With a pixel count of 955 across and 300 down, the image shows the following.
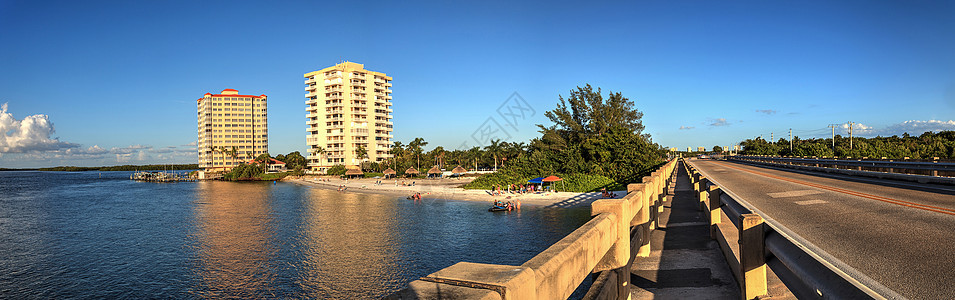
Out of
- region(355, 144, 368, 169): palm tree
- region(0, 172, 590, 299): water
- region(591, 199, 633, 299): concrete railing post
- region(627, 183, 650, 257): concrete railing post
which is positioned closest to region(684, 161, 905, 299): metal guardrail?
region(591, 199, 633, 299): concrete railing post

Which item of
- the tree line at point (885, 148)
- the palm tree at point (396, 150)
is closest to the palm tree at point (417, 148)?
the palm tree at point (396, 150)

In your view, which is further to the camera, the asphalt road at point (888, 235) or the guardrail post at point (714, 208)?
the guardrail post at point (714, 208)

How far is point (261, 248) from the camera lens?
3588 cm

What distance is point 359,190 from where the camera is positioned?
89.8 metres

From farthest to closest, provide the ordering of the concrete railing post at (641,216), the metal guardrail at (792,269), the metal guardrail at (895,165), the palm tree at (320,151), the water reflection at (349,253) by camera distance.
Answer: the palm tree at (320,151) → the water reflection at (349,253) → the metal guardrail at (895,165) → the concrete railing post at (641,216) → the metal guardrail at (792,269)

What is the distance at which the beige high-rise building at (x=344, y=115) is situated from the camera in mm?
136375

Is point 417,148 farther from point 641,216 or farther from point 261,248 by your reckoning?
point 641,216

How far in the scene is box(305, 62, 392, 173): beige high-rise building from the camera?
5369 inches

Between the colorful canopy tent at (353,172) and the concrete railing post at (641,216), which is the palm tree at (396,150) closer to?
the colorful canopy tent at (353,172)

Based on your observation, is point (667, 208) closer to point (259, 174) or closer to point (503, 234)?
point (503, 234)

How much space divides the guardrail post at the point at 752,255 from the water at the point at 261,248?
20.8 meters

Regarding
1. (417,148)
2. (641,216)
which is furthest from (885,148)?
(417,148)

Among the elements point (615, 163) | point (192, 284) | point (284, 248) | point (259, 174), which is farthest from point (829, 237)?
point (259, 174)

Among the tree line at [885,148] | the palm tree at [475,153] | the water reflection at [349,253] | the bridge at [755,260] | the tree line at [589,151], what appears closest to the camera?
the bridge at [755,260]
